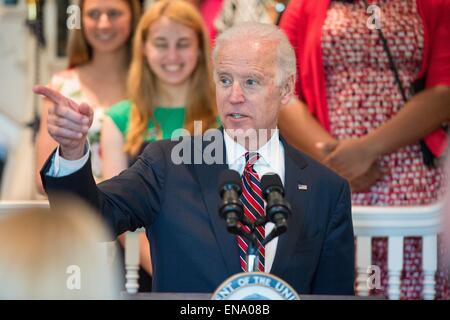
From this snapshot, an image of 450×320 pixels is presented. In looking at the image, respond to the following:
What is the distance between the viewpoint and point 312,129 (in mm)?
3682

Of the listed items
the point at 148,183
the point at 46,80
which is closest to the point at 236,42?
the point at 148,183

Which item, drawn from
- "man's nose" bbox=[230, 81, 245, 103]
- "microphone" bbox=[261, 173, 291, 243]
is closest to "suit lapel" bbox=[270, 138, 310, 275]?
"man's nose" bbox=[230, 81, 245, 103]

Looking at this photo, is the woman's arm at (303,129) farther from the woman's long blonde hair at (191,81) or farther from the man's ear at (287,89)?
the man's ear at (287,89)

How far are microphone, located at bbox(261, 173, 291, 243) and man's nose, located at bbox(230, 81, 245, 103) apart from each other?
38cm

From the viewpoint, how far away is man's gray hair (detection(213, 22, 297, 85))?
266 centimetres

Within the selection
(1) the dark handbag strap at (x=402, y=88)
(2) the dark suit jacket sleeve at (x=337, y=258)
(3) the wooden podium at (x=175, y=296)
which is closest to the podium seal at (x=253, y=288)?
(3) the wooden podium at (x=175, y=296)

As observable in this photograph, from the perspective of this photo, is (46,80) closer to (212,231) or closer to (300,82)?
(300,82)

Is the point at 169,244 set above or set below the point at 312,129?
below

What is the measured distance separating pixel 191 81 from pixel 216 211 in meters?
1.30

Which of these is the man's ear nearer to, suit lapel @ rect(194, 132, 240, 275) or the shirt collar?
the shirt collar

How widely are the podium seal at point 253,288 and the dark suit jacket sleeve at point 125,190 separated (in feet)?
1.28

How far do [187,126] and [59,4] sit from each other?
1314mm

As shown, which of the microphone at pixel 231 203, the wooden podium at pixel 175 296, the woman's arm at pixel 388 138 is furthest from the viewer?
the woman's arm at pixel 388 138

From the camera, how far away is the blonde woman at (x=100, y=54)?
3.96 m
